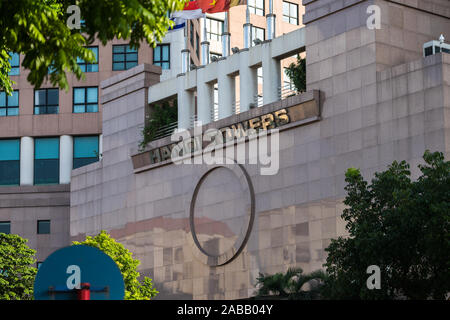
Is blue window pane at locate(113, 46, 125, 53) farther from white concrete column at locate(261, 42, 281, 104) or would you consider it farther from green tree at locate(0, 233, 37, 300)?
white concrete column at locate(261, 42, 281, 104)

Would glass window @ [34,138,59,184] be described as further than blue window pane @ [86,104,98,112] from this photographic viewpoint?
Yes

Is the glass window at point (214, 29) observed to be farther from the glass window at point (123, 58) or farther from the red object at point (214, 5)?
the red object at point (214, 5)

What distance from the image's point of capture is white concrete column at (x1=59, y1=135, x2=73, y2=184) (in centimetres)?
6053

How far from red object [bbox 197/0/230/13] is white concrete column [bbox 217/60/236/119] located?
2.46m

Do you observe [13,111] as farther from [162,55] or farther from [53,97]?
[162,55]

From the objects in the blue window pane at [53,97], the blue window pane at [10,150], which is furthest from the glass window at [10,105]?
the blue window pane at [53,97]

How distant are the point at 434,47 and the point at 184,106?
14880 mm

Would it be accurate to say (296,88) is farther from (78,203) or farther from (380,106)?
(78,203)

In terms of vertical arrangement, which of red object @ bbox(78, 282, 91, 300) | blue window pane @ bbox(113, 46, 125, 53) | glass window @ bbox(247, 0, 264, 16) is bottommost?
red object @ bbox(78, 282, 91, 300)

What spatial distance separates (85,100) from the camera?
200ft

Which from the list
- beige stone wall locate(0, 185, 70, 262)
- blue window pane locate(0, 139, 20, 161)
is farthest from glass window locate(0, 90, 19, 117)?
beige stone wall locate(0, 185, 70, 262)

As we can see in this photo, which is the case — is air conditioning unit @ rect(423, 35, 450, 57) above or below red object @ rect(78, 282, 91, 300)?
above

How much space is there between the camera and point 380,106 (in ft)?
113

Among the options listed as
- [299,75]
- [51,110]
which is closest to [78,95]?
[51,110]
